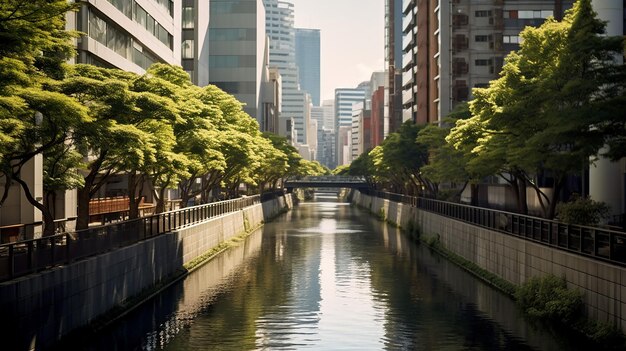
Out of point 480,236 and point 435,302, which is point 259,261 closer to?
point 480,236

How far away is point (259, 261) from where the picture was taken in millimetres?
52312

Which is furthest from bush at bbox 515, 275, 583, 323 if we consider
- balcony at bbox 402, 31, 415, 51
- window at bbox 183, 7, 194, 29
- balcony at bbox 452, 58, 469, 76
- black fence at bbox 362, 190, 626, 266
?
balcony at bbox 402, 31, 415, 51

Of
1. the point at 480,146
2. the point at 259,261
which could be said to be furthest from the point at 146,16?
the point at 480,146

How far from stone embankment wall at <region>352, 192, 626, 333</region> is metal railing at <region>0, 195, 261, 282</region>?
17.3m

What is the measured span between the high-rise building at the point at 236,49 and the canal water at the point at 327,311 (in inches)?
3505

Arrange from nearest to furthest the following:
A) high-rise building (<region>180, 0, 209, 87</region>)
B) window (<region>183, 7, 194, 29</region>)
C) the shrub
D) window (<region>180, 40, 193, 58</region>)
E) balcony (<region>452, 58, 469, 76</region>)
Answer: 1. balcony (<region>452, 58, 469, 76</region>)
2. the shrub
3. high-rise building (<region>180, 0, 209, 87</region>)
4. window (<region>180, 40, 193, 58</region>)
5. window (<region>183, 7, 194, 29</region>)

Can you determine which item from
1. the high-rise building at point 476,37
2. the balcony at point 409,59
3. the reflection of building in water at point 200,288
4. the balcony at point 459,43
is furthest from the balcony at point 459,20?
the reflection of building in water at point 200,288

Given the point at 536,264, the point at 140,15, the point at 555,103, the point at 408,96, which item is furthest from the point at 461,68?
the point at 536,264

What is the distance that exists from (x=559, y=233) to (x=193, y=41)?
90225 millimetres

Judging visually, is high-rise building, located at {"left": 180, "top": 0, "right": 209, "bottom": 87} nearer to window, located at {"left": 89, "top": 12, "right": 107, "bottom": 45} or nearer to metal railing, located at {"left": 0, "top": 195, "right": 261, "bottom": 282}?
window, located at {"left": 89, "top": 12, "right": 107, "bottom": 45}

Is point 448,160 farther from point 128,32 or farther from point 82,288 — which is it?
point 82,288

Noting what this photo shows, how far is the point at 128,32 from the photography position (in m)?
62.3

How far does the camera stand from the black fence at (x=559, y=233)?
80.0 feet

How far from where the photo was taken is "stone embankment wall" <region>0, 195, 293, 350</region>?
20547mm
